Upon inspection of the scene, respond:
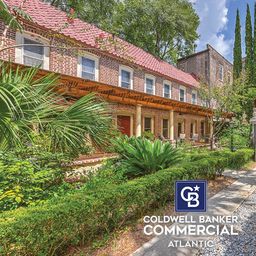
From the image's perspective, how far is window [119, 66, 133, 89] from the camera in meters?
14.0

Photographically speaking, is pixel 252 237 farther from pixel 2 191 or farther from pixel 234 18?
pixel 234 18

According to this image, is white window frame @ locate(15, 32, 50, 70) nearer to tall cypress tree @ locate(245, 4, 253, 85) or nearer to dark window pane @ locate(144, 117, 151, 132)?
dark window pane @ locate(144, 117, 151, 132)

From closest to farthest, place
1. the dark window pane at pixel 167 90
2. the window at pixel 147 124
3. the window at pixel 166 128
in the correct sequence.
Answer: the window at pixel 147 124
the window at pixel 166 128
the dark window pane at pixel 167 90

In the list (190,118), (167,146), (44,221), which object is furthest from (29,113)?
(190,118)

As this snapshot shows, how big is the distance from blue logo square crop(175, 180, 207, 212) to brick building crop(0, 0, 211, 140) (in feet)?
10.5

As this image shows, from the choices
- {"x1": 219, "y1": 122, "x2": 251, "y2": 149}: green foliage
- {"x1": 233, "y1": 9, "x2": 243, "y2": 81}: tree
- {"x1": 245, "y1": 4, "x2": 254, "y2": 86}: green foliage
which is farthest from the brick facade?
{"x1": 233, "y1": 9, "x2": 243, "y2": 81}: tree

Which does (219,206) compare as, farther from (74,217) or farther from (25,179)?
(25,179)

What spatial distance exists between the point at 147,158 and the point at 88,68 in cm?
768

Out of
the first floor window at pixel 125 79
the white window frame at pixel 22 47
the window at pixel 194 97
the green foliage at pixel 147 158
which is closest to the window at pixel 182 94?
the window at pixel 194 97

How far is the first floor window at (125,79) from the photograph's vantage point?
556 inches

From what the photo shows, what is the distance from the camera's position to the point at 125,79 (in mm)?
14359

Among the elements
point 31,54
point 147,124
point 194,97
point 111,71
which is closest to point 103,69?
point 111,71

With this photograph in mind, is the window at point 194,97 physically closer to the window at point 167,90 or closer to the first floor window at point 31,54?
the window at point 167,90

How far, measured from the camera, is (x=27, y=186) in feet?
12.1
